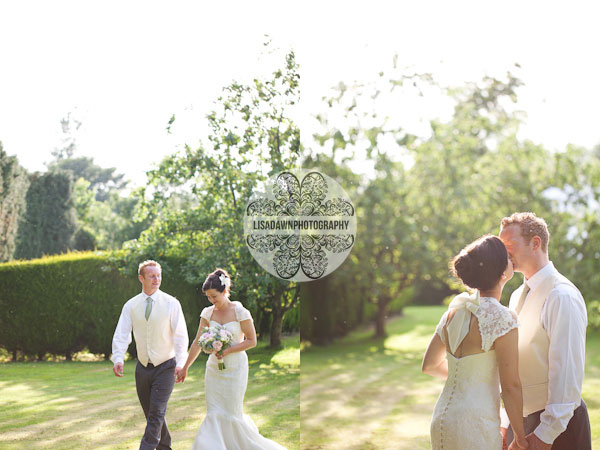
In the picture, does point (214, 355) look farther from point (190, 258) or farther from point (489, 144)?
point (489, 144)

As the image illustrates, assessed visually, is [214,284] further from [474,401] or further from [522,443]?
[522,443]

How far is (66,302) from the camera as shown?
3656 mm

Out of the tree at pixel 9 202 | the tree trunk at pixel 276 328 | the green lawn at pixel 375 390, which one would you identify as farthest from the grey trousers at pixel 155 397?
the green lawn at pixel 375 390

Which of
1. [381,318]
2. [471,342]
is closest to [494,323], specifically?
[471,342]

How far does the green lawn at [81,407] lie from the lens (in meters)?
3.52

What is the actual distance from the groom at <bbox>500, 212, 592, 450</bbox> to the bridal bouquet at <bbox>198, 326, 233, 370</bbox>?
1.55 m

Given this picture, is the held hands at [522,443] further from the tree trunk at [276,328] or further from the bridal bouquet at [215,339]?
the tree trunk at [276,328]

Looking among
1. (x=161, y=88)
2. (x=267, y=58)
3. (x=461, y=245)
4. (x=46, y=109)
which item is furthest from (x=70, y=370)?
(x=461, y=245)

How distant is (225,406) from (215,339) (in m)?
0.49

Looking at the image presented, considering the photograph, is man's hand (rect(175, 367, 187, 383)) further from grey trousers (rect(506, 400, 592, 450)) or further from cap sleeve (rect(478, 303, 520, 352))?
grey trousers (rect(506, 400, 592, 450))

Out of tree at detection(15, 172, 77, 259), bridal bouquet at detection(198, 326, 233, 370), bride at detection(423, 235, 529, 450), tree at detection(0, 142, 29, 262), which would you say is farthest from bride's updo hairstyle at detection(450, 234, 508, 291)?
tree at detection(0, 142, 29, 262)

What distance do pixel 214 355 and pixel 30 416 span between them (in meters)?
1.10

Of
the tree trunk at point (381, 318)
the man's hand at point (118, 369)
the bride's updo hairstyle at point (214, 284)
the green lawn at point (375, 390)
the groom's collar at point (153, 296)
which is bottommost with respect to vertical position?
the green lawn at point (375, 390)

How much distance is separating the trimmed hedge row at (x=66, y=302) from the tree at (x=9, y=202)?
11cm
